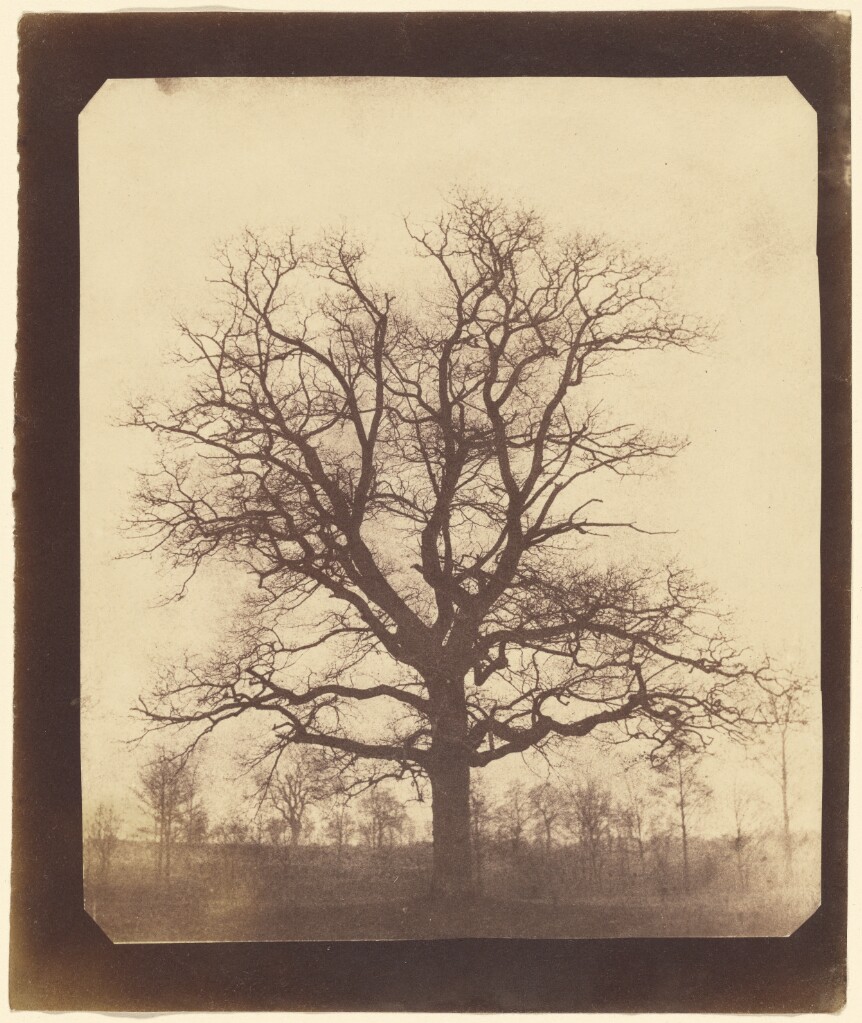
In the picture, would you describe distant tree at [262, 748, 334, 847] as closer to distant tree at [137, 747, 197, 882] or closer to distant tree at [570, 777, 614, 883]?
distant tree at [137, 747, 197, 882]

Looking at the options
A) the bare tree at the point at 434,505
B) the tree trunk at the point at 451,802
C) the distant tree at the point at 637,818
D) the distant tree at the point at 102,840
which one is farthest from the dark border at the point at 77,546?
the bare tree at the point at 434,505

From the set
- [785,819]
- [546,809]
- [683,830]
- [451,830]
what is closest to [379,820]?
[451,830]

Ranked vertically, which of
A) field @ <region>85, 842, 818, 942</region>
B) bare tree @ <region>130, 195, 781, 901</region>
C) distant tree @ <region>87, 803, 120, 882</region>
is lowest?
field @ <region>85, 842, 818, 942</region>

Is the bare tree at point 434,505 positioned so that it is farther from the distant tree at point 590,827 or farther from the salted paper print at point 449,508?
the distant tree at point 590,827

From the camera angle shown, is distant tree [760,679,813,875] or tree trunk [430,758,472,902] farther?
distant tree [760,679,813,875]

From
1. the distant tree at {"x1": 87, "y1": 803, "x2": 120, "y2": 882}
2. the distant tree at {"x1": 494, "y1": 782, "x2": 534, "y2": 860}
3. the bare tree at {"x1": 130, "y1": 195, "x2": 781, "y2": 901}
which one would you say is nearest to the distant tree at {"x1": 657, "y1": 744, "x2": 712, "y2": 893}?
the bare tree at {"x1": 130, "y1": 195, "x2": 781, "y2": 901}
